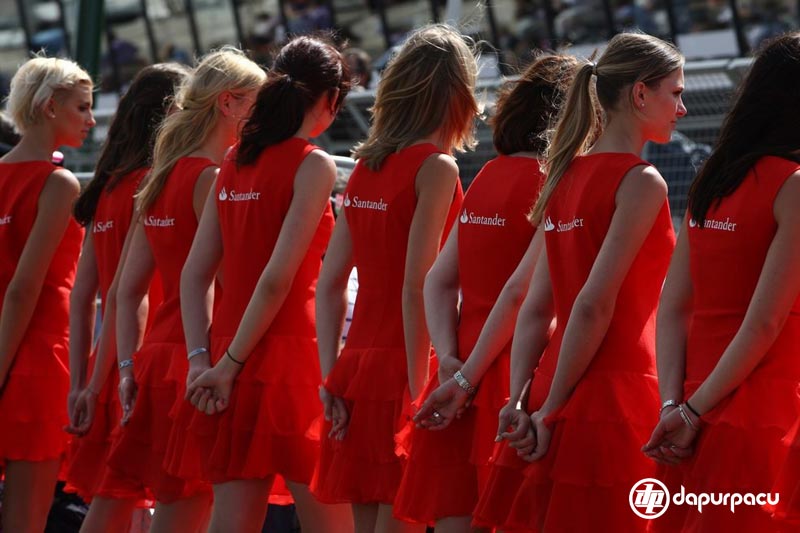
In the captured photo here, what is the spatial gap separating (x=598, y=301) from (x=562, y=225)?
266 mm

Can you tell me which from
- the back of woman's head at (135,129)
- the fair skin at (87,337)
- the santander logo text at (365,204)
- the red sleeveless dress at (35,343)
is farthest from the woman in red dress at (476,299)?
the red sleeveless dress at (35,343)

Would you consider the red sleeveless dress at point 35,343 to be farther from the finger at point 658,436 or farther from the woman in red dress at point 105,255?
the finger at point 658,436

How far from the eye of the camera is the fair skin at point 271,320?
4227 mm

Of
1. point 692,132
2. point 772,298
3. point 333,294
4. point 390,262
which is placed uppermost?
point 772,298

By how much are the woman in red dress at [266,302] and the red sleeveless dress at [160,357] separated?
0.64ft

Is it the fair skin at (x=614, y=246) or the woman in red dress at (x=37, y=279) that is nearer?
the fair skin at (x=614, y=246)

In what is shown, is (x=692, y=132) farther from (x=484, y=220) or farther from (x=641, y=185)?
(x=641, y=185)

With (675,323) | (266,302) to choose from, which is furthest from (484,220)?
(266,302)

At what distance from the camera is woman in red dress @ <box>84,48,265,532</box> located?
183 inches

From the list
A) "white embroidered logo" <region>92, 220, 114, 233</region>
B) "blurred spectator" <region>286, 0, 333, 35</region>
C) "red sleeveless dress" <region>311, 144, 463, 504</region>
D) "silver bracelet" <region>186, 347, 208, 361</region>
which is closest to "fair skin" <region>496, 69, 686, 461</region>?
"red sleeveless dress" <region>311, 144, 463, 504</region>

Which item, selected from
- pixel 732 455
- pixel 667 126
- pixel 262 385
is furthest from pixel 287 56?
pixel 732 455

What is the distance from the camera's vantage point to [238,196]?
4.39 metres

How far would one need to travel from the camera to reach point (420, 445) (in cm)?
384

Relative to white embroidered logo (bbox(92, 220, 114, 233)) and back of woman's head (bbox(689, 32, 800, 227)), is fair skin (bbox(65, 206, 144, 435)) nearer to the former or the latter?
white embroidered logo (bbox(92, 220, 114, 233))
